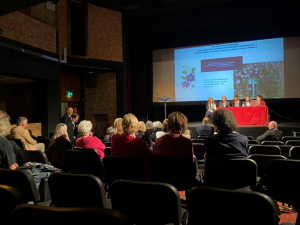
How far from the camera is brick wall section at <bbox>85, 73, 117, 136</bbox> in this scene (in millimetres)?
10750

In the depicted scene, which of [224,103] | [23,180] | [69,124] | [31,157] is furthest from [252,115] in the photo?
[23,180]

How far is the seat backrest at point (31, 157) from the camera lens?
2869mm

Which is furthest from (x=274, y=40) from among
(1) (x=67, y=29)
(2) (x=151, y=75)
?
(1) (x=67, y=29)

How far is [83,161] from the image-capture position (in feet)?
9.34

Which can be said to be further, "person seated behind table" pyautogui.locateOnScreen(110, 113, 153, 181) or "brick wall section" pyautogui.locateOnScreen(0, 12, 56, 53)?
"brick wall section" pyautogui.locateOnScreen(0, 12, 56, 53)

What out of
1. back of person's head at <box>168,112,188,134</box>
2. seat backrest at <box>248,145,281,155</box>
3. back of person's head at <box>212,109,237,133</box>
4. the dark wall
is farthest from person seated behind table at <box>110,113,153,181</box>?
the dark wall

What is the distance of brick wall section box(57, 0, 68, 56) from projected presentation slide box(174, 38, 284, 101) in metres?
4.68

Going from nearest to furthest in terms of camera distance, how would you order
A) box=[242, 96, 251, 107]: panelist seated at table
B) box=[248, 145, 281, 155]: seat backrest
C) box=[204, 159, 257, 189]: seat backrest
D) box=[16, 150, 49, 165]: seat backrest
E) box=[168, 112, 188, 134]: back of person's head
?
box=[204, 159, 257, 189]: seat backrest
box=[168, 112, 188, 134]: back of person's head
box=[16, 150, 49, 165]: seat backrest
box=[248, 145, 281, 155]: seat backrest
box=[242, 96, 251, 107]: panelist seated at table

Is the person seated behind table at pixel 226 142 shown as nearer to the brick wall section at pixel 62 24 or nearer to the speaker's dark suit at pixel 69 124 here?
the speaker's dark suit at pixel 69 124

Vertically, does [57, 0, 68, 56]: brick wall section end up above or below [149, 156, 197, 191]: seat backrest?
above

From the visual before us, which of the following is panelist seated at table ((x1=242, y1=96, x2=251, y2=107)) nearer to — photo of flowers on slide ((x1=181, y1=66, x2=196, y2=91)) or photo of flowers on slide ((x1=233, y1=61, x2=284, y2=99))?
photo of flowers on slide ((x1=233, y1=61, x2=284, y2=99))

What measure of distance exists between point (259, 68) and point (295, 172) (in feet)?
27.7

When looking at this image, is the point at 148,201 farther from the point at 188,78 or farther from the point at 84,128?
the point at 188,78

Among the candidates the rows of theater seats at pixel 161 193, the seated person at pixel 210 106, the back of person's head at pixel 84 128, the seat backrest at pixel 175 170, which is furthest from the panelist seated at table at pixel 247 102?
the seat backrest at pixel 175 170
